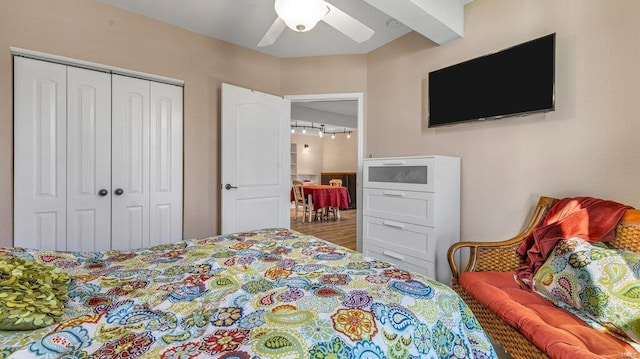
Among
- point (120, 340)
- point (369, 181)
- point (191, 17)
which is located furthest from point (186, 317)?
point (191, 17)

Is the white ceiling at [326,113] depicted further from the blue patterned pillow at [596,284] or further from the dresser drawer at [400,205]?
the blue patterned pillow at [596,284]

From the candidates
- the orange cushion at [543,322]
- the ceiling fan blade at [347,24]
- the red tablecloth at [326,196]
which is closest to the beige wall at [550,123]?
the orange cushion at [543,322]

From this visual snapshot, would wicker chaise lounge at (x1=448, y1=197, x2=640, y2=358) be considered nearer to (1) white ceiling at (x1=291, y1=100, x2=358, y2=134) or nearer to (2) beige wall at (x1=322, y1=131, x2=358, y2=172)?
(1) white ceiling at (x1=291, y1=100, x2=358, y2=134)

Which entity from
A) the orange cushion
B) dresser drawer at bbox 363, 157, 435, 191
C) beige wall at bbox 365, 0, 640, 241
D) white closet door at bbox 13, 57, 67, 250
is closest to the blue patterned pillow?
the orange cushion

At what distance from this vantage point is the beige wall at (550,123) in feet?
5.42

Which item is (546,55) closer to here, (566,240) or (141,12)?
(566,240)

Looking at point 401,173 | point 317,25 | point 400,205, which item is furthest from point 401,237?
point 317,25

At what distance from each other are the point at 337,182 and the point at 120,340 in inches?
267

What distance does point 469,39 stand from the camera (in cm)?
241

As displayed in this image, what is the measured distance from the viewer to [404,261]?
2408mm

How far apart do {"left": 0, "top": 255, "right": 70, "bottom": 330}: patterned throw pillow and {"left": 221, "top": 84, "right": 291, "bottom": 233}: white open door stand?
194cm

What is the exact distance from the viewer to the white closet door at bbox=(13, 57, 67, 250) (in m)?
2.04

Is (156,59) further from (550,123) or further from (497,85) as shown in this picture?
(550,123)

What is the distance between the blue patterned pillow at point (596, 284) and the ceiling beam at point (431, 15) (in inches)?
67.5
